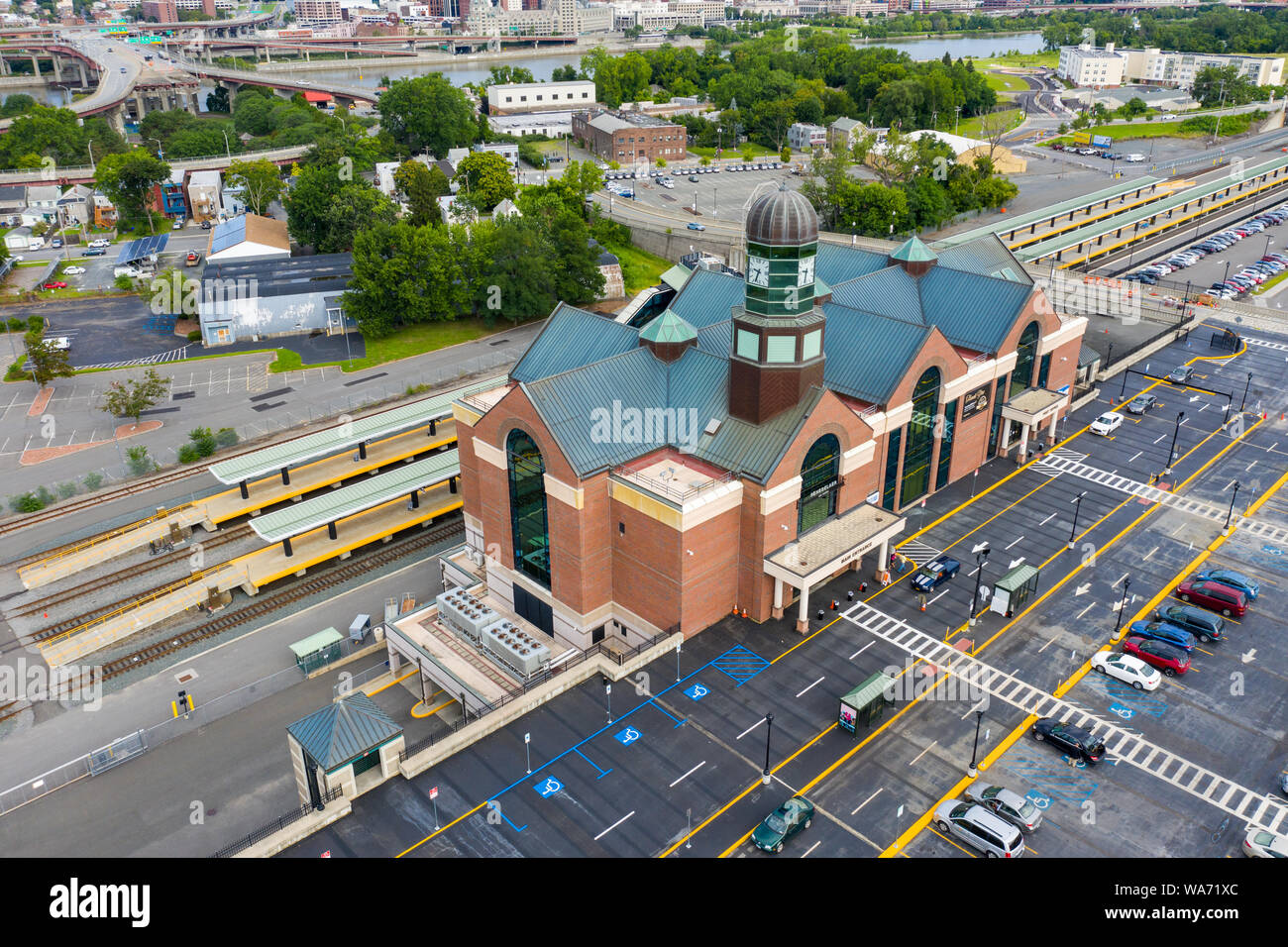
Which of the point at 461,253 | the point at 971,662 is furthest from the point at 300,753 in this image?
the point at 461,253

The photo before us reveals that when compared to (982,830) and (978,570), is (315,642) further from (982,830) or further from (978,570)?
(978,570)

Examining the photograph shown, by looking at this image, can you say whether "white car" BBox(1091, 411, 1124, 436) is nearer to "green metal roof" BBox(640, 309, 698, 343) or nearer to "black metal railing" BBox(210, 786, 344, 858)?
"green metal roof" BBox(640, 309, 698, 343)

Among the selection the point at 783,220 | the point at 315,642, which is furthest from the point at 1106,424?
the point at 315,642

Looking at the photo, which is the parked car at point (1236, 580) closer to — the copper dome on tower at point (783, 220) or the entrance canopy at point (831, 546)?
the entrance canopy at point (831, 546)

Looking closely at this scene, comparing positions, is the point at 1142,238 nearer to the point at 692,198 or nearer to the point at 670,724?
the point at 692,198

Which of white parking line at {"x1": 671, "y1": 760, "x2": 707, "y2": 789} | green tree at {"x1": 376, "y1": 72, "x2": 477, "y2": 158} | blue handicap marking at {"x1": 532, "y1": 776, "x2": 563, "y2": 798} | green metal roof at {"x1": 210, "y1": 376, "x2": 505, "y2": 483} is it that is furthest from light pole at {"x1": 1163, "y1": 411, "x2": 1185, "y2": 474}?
green tree at {"x1": 376, "y1": 72, "x2": 477, "y2": 158}

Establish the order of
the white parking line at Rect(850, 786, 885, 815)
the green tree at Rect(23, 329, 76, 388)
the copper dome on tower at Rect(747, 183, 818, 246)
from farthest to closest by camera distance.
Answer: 1. the green tree at Rect(23, 329, 76, 388)
2. the copper dome on tower at Rect(747, 183, 818, 246)
3. the white parking line at Rect(850, 786, 885, 815)

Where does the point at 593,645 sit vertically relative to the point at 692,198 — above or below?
below
